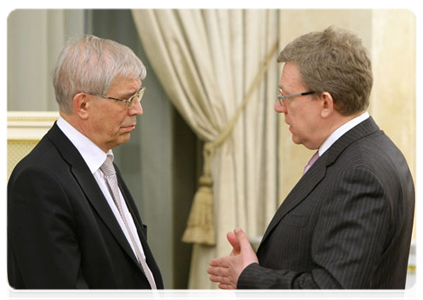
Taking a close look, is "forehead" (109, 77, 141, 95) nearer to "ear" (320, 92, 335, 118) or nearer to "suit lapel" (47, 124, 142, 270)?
"suit lapel" (47, 124, 142, 270)

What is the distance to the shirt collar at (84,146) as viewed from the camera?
6.73ft

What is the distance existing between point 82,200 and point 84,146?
0.22 meters

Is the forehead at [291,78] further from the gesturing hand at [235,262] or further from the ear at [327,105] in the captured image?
the gesturing hand at [235,262]

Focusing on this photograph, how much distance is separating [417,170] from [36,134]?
6.90ft

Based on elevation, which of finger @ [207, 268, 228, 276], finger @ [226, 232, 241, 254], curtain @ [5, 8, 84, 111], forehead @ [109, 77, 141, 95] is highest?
curtain @ [5, 8, 84, 111]

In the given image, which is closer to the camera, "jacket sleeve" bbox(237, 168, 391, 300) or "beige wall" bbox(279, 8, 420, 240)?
"jacket sleeve" bbox(237, 168, 391, 300)

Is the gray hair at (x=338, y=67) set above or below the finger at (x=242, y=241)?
above

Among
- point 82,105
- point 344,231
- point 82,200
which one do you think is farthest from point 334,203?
point 82,105

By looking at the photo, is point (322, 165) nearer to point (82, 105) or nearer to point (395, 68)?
point (82, 105)

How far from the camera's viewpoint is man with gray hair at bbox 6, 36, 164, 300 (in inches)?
72.9

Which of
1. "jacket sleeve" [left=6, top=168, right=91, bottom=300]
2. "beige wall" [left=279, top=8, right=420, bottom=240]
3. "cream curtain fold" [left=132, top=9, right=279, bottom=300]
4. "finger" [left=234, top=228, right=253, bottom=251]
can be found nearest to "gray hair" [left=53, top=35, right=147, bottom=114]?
"jacket sleeve" [left=6, top=168, right=91, bottom=300]

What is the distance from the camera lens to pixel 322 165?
6.22 feet

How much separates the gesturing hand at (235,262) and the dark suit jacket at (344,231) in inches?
1.6

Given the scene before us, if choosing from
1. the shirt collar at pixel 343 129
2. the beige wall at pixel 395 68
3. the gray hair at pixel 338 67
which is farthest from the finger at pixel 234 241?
the beige wall at pixel 395 68
